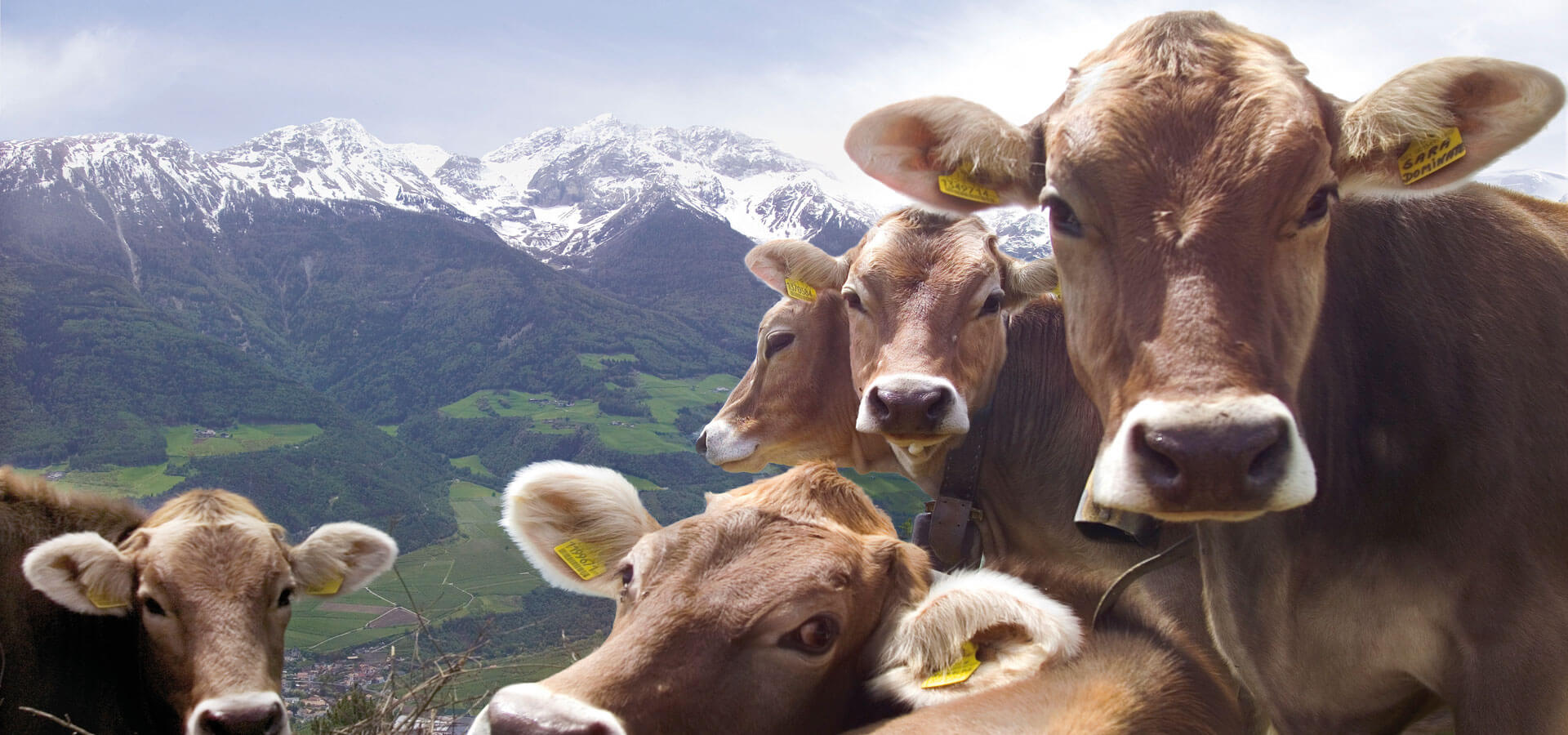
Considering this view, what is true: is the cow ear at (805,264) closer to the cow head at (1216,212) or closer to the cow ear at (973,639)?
the cow head at (1216,212)

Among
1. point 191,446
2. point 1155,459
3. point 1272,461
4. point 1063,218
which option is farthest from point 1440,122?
point 191,446

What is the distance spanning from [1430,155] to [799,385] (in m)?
4.37

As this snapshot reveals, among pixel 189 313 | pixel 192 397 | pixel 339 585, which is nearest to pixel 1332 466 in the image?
pixel 339 585

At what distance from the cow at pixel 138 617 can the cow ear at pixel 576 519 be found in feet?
6.09

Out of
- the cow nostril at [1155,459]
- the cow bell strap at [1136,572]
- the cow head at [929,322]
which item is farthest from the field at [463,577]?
the cow nostril at [1155,459]

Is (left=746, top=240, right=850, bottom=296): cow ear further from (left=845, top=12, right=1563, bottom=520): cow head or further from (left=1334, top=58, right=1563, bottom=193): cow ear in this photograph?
(left=1334, top=58, right=1563, bottom=193): cow ear

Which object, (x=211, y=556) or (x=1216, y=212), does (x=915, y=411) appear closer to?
(x=1216, y=212)

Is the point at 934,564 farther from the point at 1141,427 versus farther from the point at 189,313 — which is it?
the point at 189,313

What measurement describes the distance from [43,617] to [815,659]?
15.2 feet

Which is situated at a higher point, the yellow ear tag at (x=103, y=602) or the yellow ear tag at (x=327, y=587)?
the yellow ear tag at (x=103, y=602)

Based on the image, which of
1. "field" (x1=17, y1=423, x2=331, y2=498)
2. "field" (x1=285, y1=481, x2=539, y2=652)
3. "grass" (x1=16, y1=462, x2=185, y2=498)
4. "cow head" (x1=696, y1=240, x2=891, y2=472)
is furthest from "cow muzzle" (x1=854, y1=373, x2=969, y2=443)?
"field" (x1=17, y1=423, x2=331, y2=498)

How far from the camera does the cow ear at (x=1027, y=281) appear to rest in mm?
5211

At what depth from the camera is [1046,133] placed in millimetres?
3006

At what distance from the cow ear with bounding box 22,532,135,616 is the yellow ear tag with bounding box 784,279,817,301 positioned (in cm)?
434
